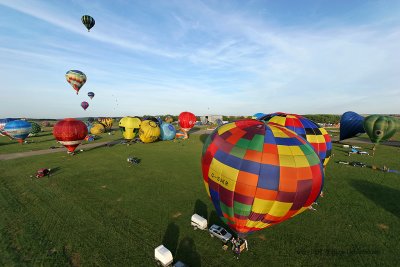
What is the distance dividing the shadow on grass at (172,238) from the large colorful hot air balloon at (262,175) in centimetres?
400

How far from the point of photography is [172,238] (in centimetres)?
1271

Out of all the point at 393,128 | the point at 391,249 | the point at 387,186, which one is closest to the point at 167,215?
the point at 391,249

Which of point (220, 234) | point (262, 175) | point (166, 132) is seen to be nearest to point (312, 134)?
point (262, 175)

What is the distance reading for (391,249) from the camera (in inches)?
465

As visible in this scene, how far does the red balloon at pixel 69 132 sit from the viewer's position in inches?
1153

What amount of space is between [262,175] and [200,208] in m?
8.79

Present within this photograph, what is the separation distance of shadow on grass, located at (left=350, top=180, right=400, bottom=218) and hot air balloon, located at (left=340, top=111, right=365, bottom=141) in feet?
82.0

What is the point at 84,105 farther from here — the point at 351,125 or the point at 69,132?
the point at 351,125

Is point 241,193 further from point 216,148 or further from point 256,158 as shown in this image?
point 216,148

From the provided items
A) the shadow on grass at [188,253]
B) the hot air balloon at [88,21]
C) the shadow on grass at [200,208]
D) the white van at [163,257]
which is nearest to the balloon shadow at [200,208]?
the shadow on grass at [200,208]

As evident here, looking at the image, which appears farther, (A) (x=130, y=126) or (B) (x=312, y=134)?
(A) (x=130, y=126)

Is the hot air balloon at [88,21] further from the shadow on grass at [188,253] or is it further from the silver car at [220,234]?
the silver car at [220,234]

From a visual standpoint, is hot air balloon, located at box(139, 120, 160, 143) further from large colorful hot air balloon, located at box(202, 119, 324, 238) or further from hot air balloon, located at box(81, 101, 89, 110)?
hot air balloon, located at box(81, 101, 89, 110)

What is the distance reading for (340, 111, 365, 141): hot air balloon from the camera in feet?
134
